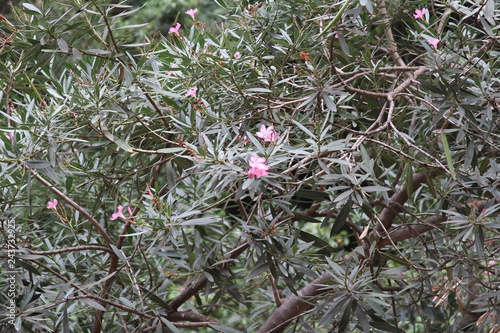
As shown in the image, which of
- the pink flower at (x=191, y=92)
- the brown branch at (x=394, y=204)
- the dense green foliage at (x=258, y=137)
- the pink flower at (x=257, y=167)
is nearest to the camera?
the pink flower at (x=257, y=167)

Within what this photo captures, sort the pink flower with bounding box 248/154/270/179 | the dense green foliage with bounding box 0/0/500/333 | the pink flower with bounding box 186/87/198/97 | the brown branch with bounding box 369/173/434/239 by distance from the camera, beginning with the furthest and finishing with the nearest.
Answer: the brown branch with bounding box 369/173/434/239 < the pink flower with bounding box 186/87/198/97 < the dense green foliage with bounding box 0/0/500/333 < the pink flower with bounding box 248/154/270/179

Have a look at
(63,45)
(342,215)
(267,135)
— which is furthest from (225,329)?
(63,45)

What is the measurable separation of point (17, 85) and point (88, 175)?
0.28 metres

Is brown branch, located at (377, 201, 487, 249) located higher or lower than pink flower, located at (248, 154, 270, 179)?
lower

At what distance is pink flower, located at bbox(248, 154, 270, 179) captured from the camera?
938mm

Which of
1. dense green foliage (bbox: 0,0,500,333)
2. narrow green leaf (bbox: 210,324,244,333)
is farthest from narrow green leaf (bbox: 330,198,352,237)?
narrow green leaf (bbox: 210,324,244,333)

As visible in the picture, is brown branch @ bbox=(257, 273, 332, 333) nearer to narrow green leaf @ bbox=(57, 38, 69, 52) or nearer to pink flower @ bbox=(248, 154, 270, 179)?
pink flower @ bbox=(248, 154, 270, 179)

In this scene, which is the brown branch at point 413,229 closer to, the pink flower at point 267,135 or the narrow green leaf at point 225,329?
the narrow green leaf at point 225,329

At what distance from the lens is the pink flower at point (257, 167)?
94 centimetres

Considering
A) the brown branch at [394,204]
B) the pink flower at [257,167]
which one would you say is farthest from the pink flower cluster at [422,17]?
the pink flower at [257,167]

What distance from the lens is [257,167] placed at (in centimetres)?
94

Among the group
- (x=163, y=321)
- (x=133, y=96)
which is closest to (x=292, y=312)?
(x=163, y=321)

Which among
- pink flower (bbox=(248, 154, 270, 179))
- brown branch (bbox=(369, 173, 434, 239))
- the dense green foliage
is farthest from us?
brown branch (bbox=(369, 173, 434, 239))

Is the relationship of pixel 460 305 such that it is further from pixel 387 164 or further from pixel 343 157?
pixel 343 157
